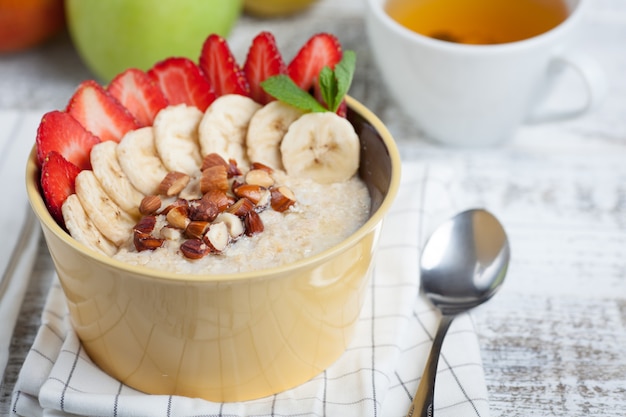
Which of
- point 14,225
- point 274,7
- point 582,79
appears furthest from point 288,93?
point 274,7

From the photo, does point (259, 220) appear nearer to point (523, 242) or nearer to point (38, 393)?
point (38, 393)

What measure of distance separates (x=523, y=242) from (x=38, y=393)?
0.95 metres

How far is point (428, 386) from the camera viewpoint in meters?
1.18

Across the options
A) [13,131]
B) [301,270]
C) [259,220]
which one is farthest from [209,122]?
[13,131]

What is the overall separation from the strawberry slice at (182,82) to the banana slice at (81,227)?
0.99 feet

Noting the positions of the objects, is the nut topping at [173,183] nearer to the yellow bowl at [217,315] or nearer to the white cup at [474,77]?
the yellow bowl at [217,315]

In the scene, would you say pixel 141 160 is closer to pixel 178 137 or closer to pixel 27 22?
pixel 178 137

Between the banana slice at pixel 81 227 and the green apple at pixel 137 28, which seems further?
the green apple at pixel 137 28

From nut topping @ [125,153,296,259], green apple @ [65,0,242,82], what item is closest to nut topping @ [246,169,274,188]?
nut topping @ [125,153,296,259]

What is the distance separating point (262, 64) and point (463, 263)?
19.9 inches

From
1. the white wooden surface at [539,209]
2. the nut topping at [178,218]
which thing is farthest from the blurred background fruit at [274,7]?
the nut topping at [178,218]

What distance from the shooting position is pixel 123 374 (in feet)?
3.88

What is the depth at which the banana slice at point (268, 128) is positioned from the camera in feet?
4.39

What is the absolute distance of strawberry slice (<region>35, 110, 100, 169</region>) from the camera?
1.19 meters
